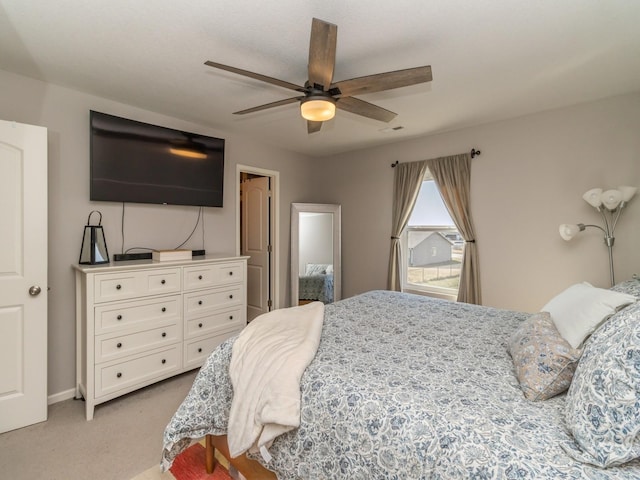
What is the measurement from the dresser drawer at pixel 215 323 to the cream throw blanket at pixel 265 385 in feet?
4.69

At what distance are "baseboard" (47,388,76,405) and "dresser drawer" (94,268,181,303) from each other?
3.17 ft

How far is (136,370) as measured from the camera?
8.28ft

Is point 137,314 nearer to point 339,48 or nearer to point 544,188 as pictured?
point 339,48

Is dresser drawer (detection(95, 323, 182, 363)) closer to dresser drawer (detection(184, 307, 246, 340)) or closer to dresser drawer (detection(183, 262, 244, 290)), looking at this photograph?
dresser drawer (detection(184, 307, 246, 340))

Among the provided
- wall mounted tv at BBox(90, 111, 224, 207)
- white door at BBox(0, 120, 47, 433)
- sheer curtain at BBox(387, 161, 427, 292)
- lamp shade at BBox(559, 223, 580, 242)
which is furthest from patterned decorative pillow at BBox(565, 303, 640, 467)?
wall mounted tv at BBox(90, 111, 224, 207)

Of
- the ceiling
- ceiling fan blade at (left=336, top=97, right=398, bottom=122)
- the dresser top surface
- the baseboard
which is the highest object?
the ceiling

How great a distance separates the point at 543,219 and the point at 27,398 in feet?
15.1

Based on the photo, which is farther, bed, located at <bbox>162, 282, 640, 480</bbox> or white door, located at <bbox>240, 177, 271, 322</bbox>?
white door, located at <bbox>240, 177, 271, 322</bbox>

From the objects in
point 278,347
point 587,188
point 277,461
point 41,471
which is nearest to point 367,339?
point 278,347

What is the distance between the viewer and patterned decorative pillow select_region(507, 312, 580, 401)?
117 cm

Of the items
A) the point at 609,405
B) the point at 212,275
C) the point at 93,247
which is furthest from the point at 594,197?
the point at 93,247

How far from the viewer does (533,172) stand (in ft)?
10.1

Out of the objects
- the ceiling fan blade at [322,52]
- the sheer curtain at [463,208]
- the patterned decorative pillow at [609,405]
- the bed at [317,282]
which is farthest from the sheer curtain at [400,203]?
the patterned decorative pillow at [609,405]

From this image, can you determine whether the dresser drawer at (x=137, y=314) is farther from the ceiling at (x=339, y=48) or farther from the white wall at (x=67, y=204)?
the ceiling at (x=339, y=48)
